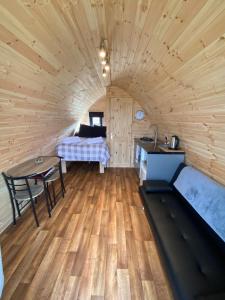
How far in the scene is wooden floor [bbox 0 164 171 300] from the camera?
1476mm

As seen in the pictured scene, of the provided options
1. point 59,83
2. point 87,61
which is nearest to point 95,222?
point 59,83

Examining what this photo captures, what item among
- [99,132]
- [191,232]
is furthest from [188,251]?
[99,132]

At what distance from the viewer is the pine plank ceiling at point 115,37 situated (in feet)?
3.44

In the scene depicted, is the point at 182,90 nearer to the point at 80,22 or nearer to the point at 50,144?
the point at 80,22

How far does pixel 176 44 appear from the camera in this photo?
4.38 ft

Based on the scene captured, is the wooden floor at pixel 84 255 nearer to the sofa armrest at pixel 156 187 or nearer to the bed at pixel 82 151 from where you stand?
the sofa armrest at pixel 156 187

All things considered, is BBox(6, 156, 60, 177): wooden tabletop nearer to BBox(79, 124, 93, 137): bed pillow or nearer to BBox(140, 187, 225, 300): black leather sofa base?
BBox(140, 187, 225, 300): black leather sofa base

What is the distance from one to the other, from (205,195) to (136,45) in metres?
1.80

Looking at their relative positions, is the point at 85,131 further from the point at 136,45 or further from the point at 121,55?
the point at 136,45

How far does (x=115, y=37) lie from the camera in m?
1.75

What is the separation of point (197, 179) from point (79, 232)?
65.7 inches

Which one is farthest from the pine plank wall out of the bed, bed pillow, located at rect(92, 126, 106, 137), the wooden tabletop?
bed pillow, located at rect(92, 126, 106, 137)

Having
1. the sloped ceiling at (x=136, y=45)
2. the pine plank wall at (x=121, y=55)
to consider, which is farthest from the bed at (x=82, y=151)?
the sloped ceiling at (x=136, y=45)

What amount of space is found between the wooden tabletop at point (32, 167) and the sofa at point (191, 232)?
5.07 feet
